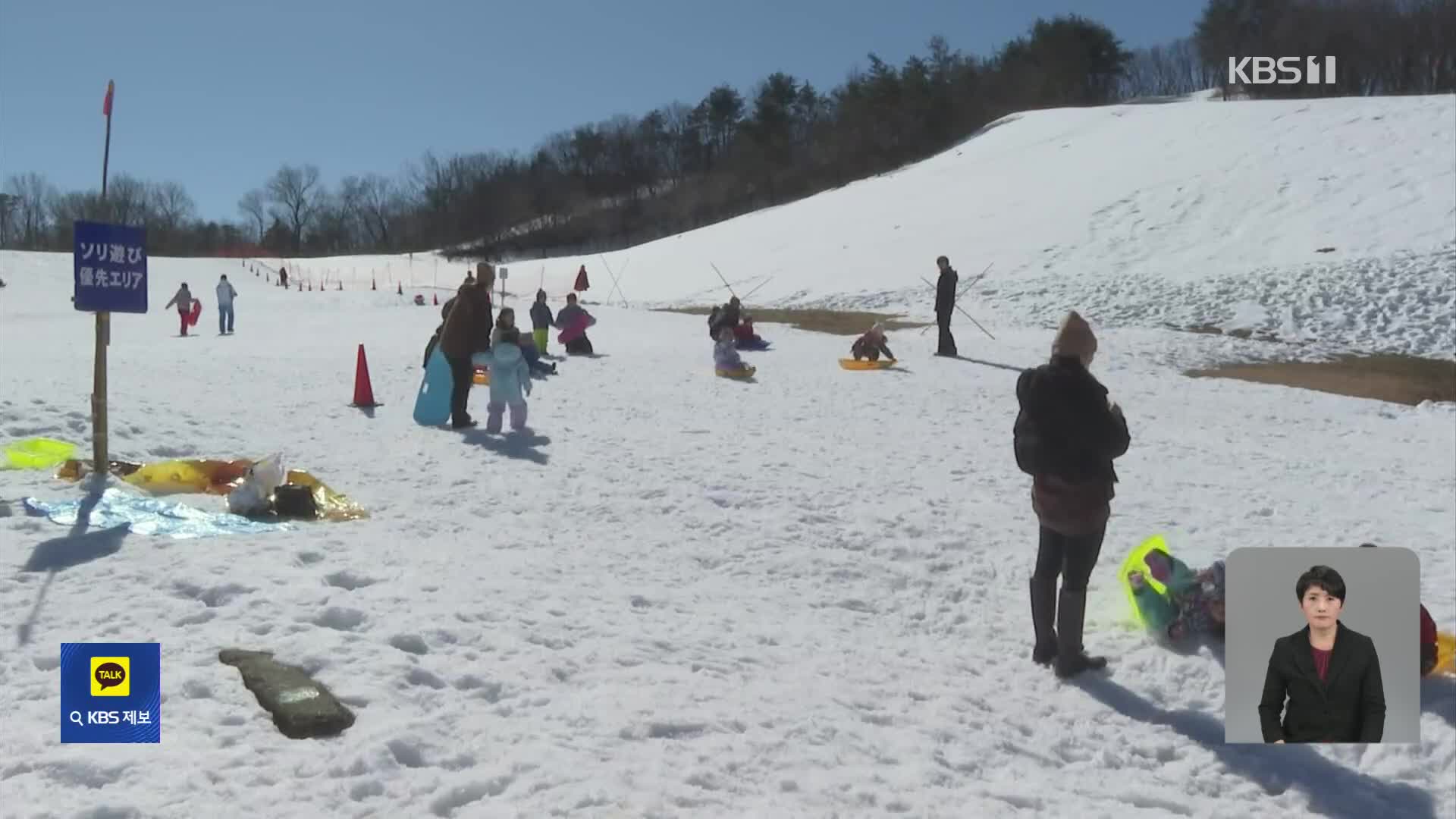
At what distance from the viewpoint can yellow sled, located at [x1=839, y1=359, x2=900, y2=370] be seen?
17672 millimetres

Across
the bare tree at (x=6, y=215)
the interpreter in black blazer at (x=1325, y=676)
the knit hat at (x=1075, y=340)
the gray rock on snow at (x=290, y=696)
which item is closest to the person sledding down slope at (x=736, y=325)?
the knit hat at (x=1075, y=340)

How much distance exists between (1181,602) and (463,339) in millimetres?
7748

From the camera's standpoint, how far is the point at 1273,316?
25750mm

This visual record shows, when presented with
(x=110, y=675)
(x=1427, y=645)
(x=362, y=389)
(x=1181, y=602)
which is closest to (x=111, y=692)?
(x=110, y=675)

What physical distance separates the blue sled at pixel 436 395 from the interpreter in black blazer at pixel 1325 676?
29.5ft

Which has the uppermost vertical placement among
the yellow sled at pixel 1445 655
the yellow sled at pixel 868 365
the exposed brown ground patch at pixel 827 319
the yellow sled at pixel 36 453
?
the exposed brown ground patch at pixel 827 319

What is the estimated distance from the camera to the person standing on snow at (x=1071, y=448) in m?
5.07

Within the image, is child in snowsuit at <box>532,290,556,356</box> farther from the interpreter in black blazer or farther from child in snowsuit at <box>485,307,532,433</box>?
the interpreter in black blazer

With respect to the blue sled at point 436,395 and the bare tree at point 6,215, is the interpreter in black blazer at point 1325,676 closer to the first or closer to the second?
the blue sled at point 436,395

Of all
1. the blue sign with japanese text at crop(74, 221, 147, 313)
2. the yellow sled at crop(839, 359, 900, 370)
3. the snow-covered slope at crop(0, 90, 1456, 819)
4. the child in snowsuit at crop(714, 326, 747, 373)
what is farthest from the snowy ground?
the yellow sled at crop(839, 359, 900, 370)

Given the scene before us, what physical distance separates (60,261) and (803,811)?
2241 inches

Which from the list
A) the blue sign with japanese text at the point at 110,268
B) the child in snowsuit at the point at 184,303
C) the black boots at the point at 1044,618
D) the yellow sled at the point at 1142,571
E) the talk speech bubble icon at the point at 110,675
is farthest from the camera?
the child in snowsuit at the point at 184,303

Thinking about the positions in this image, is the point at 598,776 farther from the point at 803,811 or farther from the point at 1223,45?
the point at 1223,45

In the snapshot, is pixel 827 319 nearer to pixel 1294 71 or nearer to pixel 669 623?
pixel 669 623
